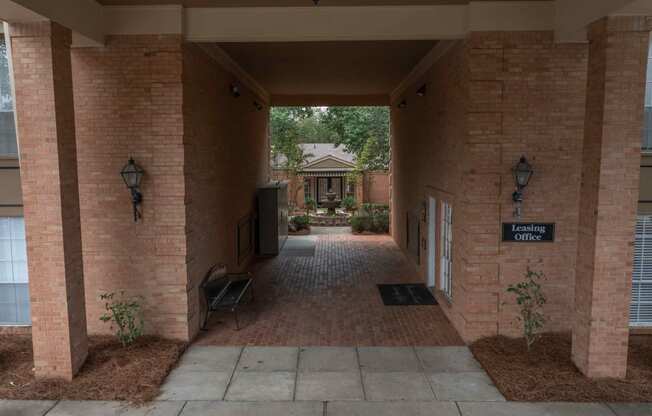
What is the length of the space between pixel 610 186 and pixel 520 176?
1252mm

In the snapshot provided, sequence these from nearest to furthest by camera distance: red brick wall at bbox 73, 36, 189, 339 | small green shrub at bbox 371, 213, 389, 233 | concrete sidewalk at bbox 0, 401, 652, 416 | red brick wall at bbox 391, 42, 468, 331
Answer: concrete sidewalk at bbox 0, 401, 652, 416
red brick wall at bbox 73, 36, 189, 339
red brick wall at bbox 391, 42, 468, 331
small green shrub at bbox 371, 213, 389, 233

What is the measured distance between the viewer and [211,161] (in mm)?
9078

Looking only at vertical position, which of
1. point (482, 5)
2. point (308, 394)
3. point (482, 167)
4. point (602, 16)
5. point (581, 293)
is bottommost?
point (308, 394)

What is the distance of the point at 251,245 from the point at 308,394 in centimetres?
836

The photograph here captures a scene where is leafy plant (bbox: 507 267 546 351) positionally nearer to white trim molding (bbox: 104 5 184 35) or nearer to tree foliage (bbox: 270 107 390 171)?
white trim molding (bbox: 104 5 184 35)

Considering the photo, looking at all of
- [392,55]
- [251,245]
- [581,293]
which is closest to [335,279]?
[251,245]

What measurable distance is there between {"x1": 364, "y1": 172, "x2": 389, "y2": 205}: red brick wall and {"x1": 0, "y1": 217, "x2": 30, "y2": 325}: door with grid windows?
21.1m

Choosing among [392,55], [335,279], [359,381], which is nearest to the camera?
[359,381]

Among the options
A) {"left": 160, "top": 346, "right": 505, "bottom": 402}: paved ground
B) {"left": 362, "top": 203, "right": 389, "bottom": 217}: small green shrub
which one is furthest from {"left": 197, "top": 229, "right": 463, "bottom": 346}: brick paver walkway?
{"left": 362, "top": 203, "right": 389, "bottom": 217}: small green shrub

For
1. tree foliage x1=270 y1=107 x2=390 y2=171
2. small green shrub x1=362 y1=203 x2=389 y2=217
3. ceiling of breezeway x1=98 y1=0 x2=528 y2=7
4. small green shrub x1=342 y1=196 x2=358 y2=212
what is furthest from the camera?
tree foliage x1=270 y1=107 x2=390 y2=171

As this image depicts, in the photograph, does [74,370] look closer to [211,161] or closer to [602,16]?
[211,161]

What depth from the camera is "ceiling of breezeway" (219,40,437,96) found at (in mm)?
9531

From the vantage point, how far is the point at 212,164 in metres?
9.18

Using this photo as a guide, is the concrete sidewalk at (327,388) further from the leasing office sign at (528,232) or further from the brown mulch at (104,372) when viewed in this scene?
the leasing office sign at (528,232)
